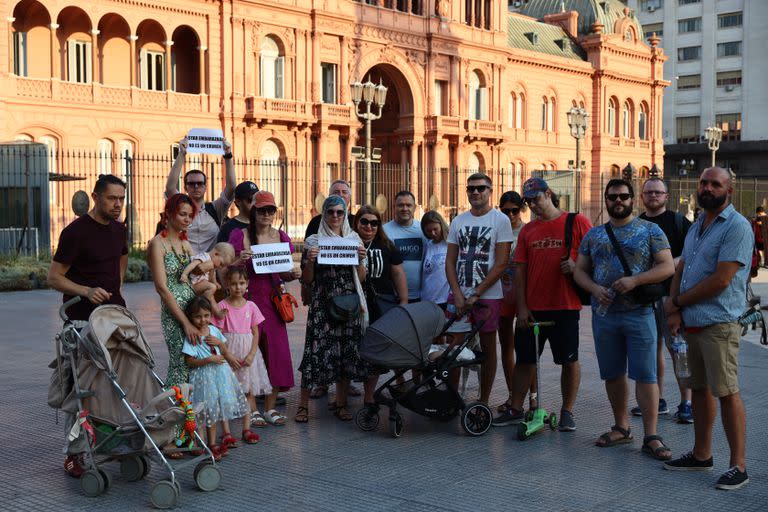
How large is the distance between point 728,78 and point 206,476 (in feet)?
241

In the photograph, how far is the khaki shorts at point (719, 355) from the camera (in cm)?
571

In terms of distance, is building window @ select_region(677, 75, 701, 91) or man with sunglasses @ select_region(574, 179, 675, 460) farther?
building window @ select_region(677, 75, 701, 91)

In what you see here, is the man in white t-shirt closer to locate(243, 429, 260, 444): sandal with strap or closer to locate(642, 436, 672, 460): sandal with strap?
locate(642, 436, 672, 460): sandal with strap

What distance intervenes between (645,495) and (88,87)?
29.1 meters

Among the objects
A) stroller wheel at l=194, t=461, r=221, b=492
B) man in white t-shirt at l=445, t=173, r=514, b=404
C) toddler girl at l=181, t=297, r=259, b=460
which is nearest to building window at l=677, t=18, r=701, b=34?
man in white t-shirt at l=445, t=173, r=514, b=404

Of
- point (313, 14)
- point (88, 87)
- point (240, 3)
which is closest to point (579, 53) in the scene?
point (313, 14)

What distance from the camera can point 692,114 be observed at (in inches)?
2884

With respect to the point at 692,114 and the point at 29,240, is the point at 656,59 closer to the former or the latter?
the point at 692,114

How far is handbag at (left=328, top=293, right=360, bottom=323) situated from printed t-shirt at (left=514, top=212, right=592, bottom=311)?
1.40 metres

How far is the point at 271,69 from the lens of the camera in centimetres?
3647

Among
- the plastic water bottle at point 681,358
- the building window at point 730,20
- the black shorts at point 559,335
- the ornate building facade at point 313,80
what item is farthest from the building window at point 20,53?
the building window at point 730,20

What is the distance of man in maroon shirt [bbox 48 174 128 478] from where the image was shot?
6023 mm

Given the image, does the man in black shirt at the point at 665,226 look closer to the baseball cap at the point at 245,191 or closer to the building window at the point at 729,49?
the baseball cap at the point at 245,191

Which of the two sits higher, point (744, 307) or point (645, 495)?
point (744, 307)
